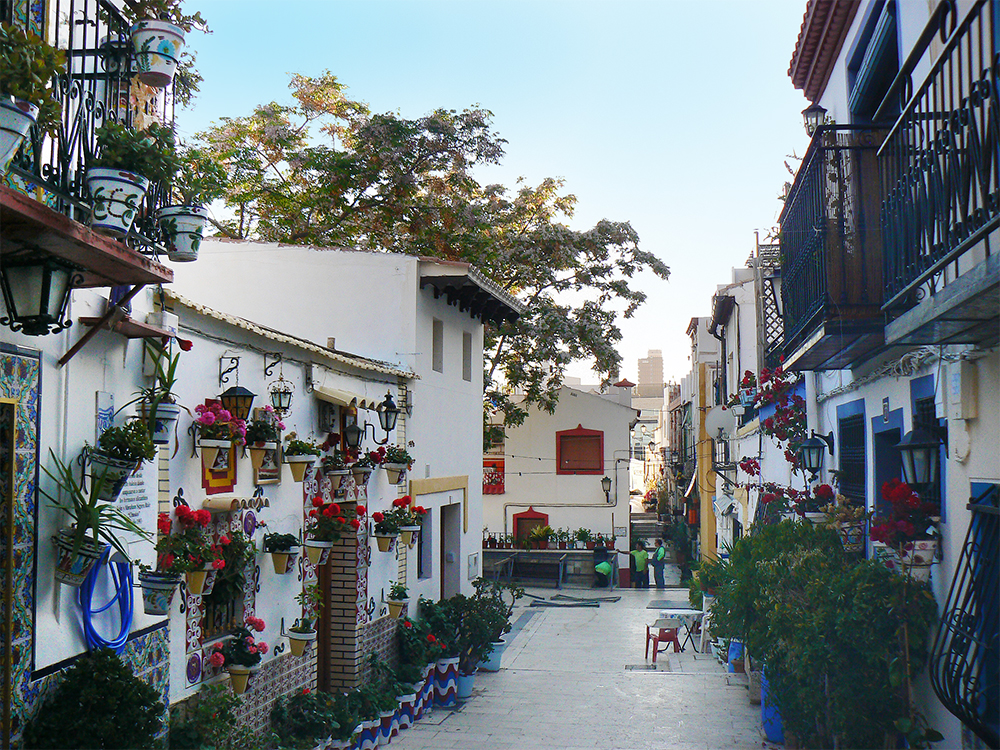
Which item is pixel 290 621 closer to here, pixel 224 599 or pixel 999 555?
pixel 224 599

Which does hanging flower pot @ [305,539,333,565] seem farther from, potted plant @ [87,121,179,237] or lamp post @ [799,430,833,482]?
lamp post @ [799,430,833,482]

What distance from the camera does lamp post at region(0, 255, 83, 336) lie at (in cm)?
441

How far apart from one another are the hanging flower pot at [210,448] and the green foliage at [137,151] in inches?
104

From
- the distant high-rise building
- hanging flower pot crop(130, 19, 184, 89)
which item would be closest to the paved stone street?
hanging flower pot crop(130, 19, 184, 89)

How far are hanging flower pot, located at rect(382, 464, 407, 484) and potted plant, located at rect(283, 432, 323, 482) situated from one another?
276 cm

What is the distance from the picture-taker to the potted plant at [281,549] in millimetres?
8133

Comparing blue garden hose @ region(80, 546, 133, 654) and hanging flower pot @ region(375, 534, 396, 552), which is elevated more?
blue garden hose @ region(80, 546, 133, 654)

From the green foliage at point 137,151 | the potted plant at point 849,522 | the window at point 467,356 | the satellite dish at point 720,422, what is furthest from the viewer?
the satellite dish at point 720,422

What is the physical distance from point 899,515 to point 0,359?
5599 mm

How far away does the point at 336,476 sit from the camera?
9969 mm

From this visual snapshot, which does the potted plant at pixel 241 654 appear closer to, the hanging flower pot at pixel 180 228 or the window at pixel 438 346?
the hanging flower pot at pixel 180 228

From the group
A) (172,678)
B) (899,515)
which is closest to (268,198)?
(172,678)

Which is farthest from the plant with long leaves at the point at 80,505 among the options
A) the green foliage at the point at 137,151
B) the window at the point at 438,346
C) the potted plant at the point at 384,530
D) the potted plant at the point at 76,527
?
the window at the point at 438,346

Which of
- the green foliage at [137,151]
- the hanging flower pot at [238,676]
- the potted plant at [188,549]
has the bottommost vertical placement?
the hanging flower pot at [238,676]
